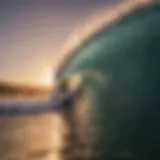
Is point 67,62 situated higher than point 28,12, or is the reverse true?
point 28,12

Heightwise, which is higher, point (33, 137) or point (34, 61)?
point (34, 61)

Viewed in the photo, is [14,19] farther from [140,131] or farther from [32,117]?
[140,131]

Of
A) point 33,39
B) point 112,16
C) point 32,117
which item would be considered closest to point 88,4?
point 112,16

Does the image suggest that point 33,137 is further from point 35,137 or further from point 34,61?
point 34,61

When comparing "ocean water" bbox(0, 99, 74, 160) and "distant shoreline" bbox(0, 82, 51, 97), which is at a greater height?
"distant shoreline" bbox(0, 82, 51, 97)

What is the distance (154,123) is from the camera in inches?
34.7

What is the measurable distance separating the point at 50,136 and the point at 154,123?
308mm

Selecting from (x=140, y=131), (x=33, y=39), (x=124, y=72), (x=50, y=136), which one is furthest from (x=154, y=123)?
(x=33, y=39)

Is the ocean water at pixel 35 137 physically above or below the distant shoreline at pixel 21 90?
below

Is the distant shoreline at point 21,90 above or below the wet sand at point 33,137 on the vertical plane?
above

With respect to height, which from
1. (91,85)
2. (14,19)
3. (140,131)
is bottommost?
(140,131)

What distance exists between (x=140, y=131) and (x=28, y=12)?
486 millimetres

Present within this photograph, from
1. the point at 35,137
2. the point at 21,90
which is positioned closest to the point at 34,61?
the point at 21,90

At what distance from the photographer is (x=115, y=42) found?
0.88 metres
